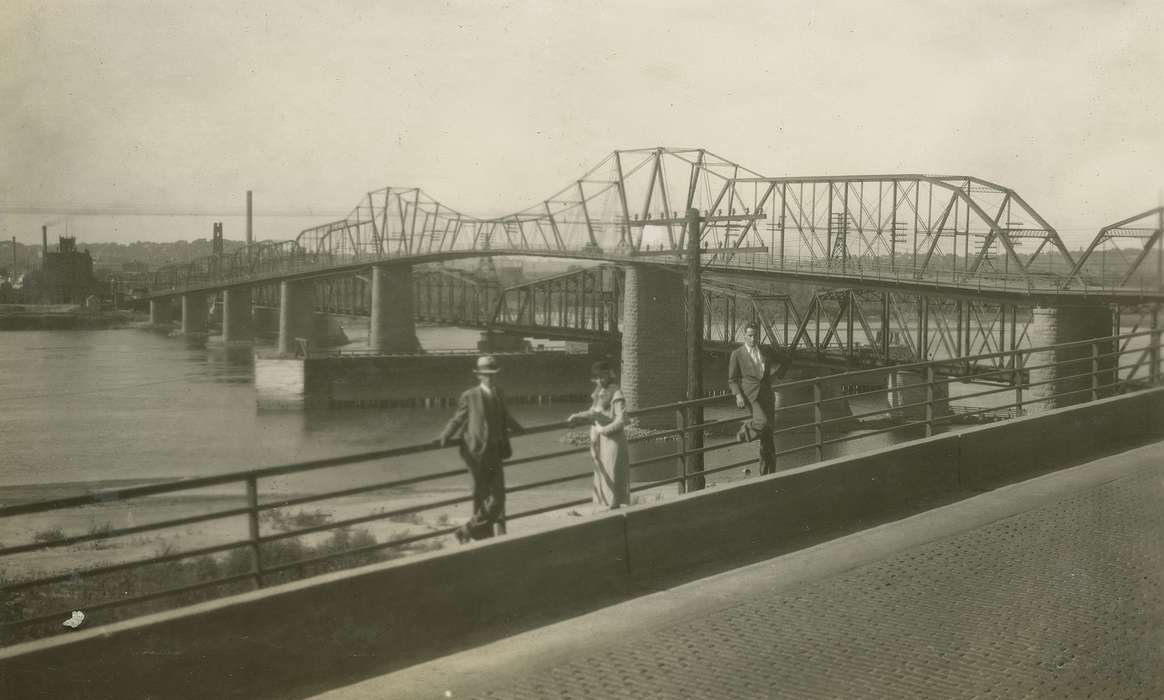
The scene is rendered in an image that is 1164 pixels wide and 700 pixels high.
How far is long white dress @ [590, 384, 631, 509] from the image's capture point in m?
11.1

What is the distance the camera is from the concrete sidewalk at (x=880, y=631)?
6.95 m

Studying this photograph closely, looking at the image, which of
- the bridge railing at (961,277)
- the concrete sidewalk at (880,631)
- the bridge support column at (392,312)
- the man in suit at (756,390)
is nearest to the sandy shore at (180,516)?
the man in suit at (756,390)

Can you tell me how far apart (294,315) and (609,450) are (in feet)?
323

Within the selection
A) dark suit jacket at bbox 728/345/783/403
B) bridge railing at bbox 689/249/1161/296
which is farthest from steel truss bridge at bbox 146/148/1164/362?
dark suit jacket at bbox 728/345/783/403

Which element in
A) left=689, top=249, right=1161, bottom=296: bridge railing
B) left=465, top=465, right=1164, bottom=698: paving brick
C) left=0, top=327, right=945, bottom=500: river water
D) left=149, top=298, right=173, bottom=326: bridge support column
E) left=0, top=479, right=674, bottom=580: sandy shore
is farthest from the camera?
left=149, top=298, right=173, bottom=326: bridge support column

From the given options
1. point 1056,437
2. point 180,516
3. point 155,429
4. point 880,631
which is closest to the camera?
point 880,631

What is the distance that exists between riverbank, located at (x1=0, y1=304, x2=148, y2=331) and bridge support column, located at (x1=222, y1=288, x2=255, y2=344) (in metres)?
57.9

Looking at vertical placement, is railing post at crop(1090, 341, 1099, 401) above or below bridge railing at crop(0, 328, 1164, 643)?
above

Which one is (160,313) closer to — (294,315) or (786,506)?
(294,315)

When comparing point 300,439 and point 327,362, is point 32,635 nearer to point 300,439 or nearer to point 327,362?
point 300,439

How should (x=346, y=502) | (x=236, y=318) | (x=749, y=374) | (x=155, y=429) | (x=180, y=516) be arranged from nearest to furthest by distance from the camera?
(x=749, y=374) < (x=180, y=516) < (x=346, y=502) < (x=155, y=429) < (x=236, y=318)

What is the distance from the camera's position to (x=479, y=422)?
9141mm

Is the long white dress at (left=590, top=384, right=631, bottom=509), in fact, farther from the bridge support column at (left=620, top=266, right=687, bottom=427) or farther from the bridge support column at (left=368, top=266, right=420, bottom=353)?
the bridge support column at (left=368, top=266, right=420, bottom=353)

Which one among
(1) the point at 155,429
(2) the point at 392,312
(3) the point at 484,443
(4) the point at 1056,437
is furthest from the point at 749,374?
(2) the point at 392,312
